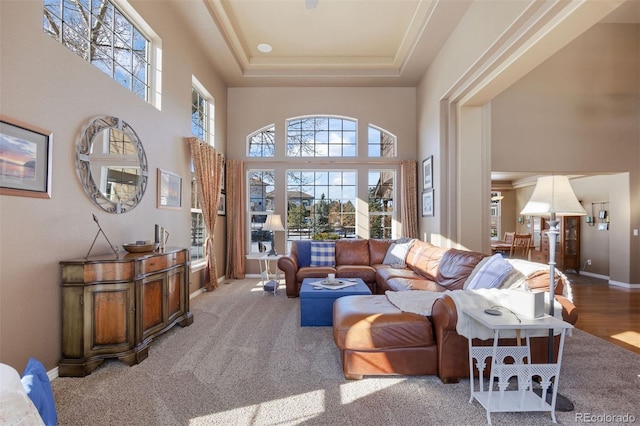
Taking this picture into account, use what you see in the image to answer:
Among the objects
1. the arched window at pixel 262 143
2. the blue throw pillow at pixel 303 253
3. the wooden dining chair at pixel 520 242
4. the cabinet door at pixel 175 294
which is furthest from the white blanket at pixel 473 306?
the wooden dining chair at pixel 520 242

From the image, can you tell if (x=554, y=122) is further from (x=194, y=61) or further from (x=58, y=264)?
(x=58, y=264)

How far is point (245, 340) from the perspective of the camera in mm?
3305

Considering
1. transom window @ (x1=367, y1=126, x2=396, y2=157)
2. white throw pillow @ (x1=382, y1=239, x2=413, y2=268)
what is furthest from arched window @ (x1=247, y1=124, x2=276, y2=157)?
white throw pillow @ (x1=382, y1=239, x2=413, y2=268)

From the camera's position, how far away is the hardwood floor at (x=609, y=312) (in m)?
3.48

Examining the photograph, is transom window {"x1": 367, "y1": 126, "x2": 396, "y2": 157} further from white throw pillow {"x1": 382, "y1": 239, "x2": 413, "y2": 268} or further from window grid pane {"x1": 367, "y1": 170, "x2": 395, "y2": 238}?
white throw pillow {"x1": 382, "y1": 239, "x2": 413, "y2": 268}

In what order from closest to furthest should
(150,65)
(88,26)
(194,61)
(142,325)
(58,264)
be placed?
(58,264) → (142,325) → (88,26) → (150,65) → (194,61)

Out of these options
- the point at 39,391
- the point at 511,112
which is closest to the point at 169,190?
the point at 39,391

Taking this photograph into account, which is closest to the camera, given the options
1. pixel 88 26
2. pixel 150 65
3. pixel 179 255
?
pixel 88 26

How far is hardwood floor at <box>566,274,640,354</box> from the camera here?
3.48m

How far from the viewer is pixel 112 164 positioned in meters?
3.23

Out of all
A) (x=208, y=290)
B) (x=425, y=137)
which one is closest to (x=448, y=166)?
(x=425, y=137)

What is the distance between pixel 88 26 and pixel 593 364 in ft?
17.2

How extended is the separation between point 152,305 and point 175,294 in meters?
0.50

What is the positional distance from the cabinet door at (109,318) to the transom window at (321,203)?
14.7ft
